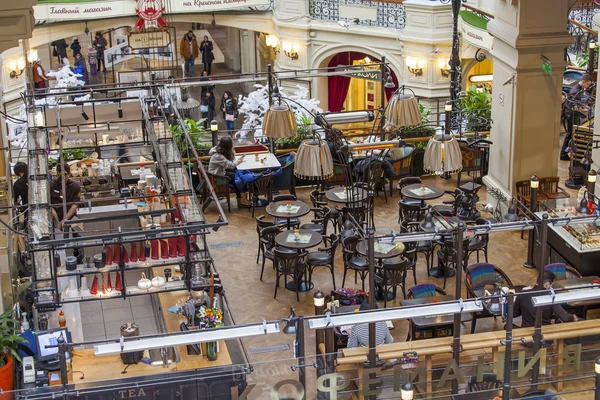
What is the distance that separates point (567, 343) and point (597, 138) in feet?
20.3

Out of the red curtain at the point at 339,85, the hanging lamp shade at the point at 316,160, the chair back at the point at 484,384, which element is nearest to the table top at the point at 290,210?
the hanging lamp shade at the point at 316,160

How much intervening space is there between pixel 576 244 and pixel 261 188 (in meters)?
4.91

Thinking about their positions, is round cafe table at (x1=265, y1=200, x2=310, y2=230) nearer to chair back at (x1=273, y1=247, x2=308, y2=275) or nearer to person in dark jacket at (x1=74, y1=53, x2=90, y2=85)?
chair back at (x1=273, y1=247, x2=308, y2=275)

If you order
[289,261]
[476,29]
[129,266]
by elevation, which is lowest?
[289,261]

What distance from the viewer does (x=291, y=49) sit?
73.8ft

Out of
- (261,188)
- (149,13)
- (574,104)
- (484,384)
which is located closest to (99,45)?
(149,13)

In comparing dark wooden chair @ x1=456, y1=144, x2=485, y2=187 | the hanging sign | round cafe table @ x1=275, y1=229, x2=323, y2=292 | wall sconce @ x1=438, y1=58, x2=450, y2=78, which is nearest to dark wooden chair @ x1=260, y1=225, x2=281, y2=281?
round cafe table @ x1=275, y1=229, x2=323, y2=292

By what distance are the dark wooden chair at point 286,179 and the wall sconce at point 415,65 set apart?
6088mm

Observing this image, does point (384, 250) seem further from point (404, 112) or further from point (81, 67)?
point (81, 67)

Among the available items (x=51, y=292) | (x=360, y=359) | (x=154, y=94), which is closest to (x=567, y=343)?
(x=360, y=359)

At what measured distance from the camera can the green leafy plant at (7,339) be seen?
30.0 feet

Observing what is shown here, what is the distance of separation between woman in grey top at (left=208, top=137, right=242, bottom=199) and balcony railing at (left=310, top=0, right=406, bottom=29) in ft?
23.5

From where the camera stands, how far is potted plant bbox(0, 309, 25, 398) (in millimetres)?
9031

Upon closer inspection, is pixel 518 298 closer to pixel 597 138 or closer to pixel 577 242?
pixel 577 242
